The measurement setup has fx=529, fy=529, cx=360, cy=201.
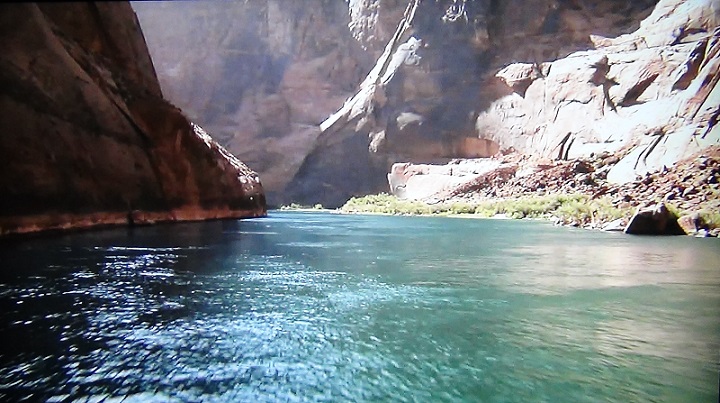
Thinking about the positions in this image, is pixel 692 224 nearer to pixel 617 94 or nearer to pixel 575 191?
pixel 575 191

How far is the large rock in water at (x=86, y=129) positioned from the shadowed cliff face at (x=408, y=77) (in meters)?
29.8

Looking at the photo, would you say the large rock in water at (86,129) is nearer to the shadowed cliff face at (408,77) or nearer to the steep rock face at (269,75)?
the shadowed cliff face at (408,77)

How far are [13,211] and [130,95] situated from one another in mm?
9224

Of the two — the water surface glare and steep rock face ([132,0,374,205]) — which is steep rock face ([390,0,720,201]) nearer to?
steep rock face ([132,0,374,205])

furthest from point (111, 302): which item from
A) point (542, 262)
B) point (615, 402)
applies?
point (542, 262)

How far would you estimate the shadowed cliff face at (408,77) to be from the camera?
176ft

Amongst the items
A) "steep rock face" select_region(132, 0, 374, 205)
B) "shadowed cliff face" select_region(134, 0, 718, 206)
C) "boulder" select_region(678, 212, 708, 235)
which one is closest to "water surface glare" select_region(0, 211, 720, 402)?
"boulder" select_region(678, 212, 708, 235)

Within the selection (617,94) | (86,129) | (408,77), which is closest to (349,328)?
(86,129)

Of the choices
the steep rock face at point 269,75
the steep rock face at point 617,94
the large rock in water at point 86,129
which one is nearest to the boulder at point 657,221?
the steep rock face at point 617,94

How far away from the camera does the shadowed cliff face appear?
53656 mm

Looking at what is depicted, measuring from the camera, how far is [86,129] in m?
17.1

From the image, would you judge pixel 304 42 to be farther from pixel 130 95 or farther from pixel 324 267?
pixel 324 267

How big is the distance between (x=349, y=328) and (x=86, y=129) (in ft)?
44.3

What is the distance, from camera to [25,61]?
11.8 m
